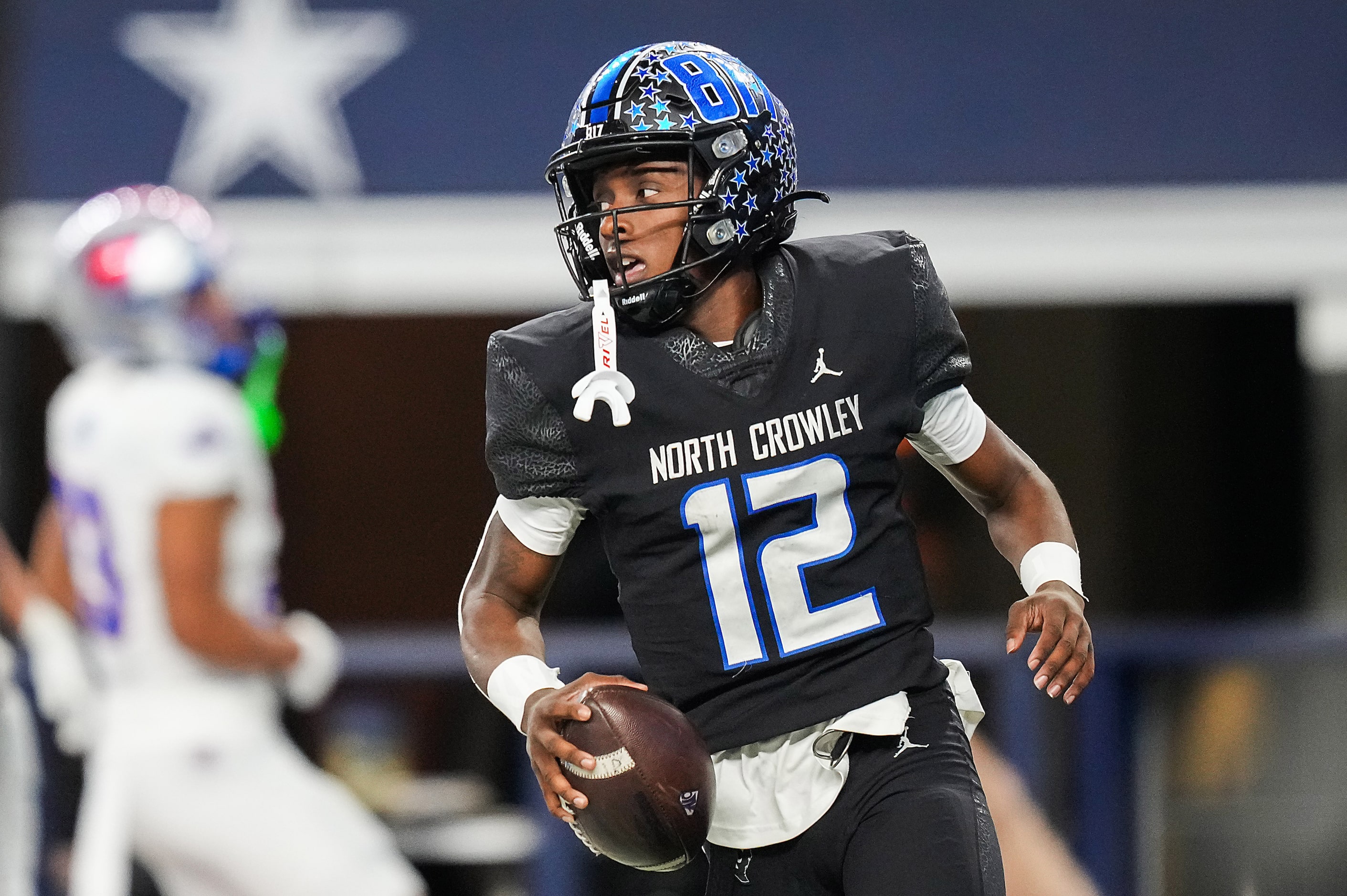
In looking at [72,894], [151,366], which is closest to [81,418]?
[151,366]

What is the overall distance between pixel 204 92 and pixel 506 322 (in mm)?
1401

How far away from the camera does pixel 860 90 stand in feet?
20.3

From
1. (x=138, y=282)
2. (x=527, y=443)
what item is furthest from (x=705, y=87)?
(x=138, y=282)

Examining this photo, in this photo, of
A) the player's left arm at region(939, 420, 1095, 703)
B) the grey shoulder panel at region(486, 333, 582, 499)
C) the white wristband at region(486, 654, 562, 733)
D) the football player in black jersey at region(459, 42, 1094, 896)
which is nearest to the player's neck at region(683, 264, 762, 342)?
the football player in black jersey at region(459, 42, 1094, 896)

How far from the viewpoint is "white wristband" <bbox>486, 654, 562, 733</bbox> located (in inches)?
86.7

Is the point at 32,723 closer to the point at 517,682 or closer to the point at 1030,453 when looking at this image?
the point at 517,682

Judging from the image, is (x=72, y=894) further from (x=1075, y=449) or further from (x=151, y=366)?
(x=1075, y=449)

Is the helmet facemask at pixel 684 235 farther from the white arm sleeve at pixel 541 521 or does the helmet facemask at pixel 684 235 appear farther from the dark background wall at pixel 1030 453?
the dark background wall at pixel 1030 453

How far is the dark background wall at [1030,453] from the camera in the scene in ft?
19.6

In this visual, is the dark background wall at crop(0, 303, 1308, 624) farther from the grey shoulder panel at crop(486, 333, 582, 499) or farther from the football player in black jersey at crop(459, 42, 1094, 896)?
the grey shoulder panel at crop(486, 333, 582, 499)

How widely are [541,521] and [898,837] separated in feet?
2.12

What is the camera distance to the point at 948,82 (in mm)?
6148

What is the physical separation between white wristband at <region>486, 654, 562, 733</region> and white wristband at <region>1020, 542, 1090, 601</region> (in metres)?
0.65

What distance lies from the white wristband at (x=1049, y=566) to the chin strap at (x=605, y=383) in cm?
58
